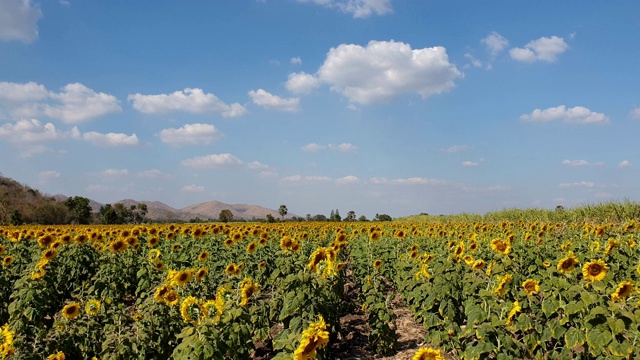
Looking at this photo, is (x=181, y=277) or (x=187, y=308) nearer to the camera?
(x=187, y=308)

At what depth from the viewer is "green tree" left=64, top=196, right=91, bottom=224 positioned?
6066 centimetres

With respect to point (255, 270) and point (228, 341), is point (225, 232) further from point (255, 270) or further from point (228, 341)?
point (228, 341)

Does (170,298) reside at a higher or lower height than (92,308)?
higher

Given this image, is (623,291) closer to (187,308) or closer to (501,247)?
(501,247)

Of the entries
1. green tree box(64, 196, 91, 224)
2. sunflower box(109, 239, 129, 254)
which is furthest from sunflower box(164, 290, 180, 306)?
green tree box(64, 196, 91, 224)

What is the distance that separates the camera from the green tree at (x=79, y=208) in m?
60.7

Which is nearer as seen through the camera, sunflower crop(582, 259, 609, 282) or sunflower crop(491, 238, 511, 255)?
sunflower crop(582, 259, 609, 282)

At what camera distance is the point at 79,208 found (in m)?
60.6

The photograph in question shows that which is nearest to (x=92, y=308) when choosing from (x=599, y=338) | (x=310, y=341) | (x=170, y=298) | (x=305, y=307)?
(x=170, y=298)

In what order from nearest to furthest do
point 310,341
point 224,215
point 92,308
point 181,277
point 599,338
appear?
point 310,341 < point 599,338 < point 92,308 < point 181,277 < point 224,215

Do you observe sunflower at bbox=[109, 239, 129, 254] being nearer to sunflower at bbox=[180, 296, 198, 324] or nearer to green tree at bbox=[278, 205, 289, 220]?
sunflower at bbox=[180, 296, 198, 324]

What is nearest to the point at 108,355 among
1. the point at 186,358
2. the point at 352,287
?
the point at 186,358

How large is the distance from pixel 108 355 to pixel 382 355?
13.6ft

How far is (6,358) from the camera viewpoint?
17.1ft
